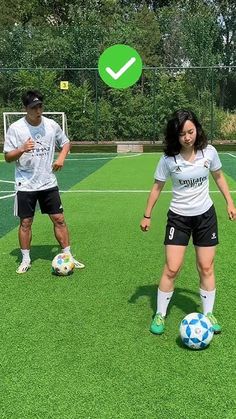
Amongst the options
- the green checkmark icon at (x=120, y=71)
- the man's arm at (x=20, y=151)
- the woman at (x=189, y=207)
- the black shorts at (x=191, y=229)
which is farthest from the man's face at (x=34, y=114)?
the green checkmark icon at (x=120, y=71)

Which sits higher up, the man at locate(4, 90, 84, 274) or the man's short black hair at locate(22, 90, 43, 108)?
the man's short black hair at locate(22, 90, 43, 108)

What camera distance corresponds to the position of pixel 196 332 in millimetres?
3934

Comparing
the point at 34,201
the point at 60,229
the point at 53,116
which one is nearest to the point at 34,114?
the point at 34,201

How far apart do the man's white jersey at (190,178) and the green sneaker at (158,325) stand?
903 mm

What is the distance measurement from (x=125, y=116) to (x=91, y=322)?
66.4 feet

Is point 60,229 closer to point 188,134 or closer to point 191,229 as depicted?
point 191,229

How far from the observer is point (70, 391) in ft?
11.2

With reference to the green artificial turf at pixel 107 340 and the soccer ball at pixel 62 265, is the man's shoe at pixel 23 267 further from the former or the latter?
the soccer ball at pixel 62 265

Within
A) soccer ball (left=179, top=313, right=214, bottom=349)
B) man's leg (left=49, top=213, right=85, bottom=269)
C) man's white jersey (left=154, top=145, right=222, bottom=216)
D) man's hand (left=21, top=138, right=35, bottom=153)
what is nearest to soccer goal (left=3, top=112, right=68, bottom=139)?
man's leg (left=49, top=213, right=85, bottom=269)

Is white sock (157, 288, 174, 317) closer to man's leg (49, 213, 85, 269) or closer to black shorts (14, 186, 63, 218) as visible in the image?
man's leg (49, 213, 85, 269)

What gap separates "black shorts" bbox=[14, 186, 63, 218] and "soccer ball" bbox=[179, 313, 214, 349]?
269cm

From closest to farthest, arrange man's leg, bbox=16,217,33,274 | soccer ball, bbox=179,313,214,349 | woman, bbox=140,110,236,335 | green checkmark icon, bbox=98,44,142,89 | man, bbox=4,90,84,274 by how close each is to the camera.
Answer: soccer ball, bbox=179,313,214,349 → woman, bbox=140,110,236,335 → man, bbox=4,90,84,274 → man's leg, bbox=16,217,33,274 → green checkmark icon, bbox=98,44,142,89

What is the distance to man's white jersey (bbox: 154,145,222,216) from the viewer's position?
418 centimetres

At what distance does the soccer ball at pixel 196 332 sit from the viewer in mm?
3936
